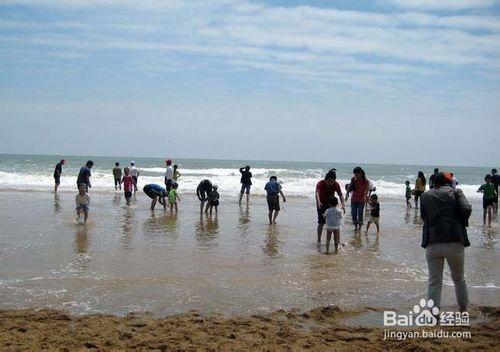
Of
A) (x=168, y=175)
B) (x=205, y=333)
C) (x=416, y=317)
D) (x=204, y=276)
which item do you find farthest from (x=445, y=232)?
(x=168, y=175)

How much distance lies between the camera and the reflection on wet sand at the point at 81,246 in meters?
8.66

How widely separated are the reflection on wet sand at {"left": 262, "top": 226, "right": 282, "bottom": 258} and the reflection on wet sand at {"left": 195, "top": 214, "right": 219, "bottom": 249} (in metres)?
1.22

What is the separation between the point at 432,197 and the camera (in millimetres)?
5996

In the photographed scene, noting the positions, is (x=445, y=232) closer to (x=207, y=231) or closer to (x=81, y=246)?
(x=81, y=246)

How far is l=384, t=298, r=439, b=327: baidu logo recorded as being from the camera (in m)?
5.95

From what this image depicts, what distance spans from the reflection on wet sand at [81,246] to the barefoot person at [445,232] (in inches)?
222

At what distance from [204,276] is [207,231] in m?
4.87

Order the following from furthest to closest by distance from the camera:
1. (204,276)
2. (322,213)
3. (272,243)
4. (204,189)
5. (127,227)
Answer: (204,189) → (127,227) → (272,243) → (322,213) → (204,276)

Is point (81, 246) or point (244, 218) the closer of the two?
point (81, 246)

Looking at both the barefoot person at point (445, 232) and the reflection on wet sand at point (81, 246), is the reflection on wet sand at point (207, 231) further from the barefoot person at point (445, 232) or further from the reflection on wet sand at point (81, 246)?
the barefoot person at point (445, 232)

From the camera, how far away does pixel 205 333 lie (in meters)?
5.41

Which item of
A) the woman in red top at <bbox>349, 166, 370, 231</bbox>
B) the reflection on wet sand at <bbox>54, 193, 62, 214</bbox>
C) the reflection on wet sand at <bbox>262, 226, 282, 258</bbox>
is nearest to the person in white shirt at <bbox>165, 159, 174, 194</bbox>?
the reflection on wet sand at <bbox>54, 193, 62, 214</bbox>

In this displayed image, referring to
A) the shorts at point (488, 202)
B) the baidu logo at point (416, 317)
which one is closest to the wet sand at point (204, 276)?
the baidu logo at point (416, 317)

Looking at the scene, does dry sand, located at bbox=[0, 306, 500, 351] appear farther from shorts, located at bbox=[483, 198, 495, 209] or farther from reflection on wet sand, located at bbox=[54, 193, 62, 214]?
reflection on wet sand, located at bbox=[54, 193, 62, 214]
